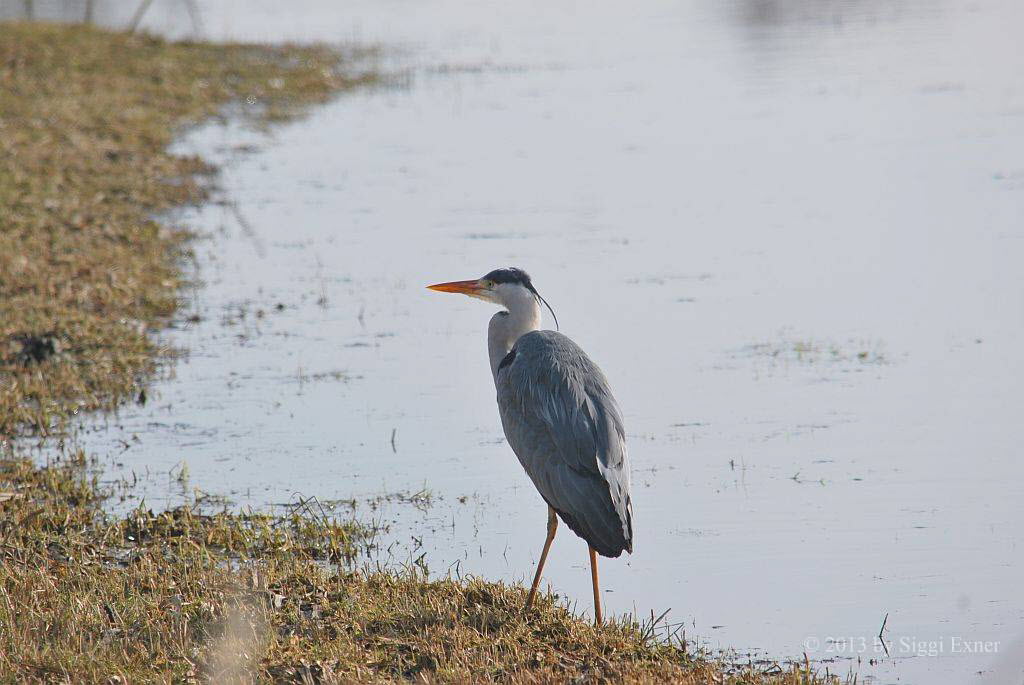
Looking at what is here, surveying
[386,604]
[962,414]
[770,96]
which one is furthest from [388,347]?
[770,96]

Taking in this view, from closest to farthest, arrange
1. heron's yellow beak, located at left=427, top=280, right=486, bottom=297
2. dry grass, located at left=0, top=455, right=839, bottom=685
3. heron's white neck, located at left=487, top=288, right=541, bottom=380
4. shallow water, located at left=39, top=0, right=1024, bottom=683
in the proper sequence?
dry grass, located at left=0, top=455, right=839, bottom=685 < shallow water, located at left=39, top=0, right=1024, bottom=683 < heron's white neck, located at left=487, top=288, right=541, bottom=380 < heron's yellow beak, located at left=427, top=280, right=486, bottom=297

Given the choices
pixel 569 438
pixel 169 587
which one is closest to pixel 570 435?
pixel 569 438

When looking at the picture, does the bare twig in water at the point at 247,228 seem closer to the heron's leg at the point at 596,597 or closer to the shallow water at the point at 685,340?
the shallow water at the point at 685,340

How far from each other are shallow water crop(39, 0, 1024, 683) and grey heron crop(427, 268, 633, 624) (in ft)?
2.34

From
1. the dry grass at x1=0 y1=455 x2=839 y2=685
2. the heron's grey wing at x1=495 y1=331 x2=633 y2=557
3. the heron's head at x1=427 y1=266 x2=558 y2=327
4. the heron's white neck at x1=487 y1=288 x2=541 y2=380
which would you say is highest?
the heron's head at x1=427 y1=266 x2=558 y2=327

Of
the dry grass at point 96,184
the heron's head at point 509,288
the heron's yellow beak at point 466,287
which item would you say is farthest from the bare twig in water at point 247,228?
the heron's head at point 509,288

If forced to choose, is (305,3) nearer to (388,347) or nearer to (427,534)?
(388,347)

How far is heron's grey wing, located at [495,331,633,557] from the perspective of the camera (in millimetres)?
5510

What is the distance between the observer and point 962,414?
8.45m

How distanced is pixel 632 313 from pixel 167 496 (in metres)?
4.64

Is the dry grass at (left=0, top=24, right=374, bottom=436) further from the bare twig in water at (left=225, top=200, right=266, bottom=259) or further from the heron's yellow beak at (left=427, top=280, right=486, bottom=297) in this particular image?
the heron's yellow beak at (left=427, top=280, right=486, bottom=297)

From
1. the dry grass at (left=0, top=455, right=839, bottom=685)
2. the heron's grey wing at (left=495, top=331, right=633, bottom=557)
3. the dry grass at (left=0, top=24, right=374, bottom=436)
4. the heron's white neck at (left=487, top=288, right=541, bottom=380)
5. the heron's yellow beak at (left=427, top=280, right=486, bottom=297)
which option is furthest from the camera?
the dry grass at (left=0, top=24, right=374, bottom=436)

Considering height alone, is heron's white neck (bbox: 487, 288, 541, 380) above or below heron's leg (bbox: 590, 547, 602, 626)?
above

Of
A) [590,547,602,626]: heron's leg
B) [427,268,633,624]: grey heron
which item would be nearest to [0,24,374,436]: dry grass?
[427,268,633,624]: grey heron
